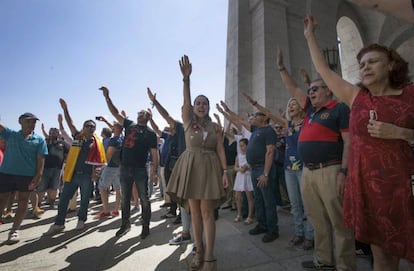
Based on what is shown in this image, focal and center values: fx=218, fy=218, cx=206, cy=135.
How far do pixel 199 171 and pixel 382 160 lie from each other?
1750 mm

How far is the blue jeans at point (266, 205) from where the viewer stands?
11.4 ft

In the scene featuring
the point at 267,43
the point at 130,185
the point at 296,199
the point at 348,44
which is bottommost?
the point at 296,199

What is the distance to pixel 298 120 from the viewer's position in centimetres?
332

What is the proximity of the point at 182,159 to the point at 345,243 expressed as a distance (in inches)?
76.7

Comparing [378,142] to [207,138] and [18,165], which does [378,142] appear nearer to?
[207,138]

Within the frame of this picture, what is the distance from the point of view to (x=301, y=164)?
322 centimetres

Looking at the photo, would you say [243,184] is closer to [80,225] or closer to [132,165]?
[132,165]

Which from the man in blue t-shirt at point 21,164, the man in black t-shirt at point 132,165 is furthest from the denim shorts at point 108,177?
the man in black t-shirt at point 132,165

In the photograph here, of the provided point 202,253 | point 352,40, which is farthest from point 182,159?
point 352,40

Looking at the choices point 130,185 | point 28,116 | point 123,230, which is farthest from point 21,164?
point 123,230

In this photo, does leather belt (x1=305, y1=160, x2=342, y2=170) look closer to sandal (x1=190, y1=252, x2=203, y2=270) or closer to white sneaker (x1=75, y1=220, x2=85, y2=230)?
sandal (x1=190, y1=252, x2=203, y2=270)

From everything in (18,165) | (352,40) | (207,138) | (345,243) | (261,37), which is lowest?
(345,243)

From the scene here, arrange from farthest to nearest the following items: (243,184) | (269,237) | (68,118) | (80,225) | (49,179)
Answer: (49,179) → (68,118) → (243,184) → (80,225) → (269,237)

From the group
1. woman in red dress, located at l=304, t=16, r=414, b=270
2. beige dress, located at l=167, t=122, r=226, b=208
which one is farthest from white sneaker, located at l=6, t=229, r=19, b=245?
woman in red dress, located at l=304, t=16, r=414, b=270
